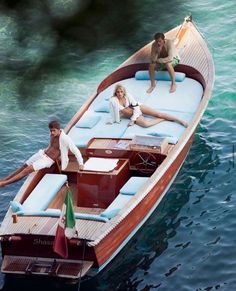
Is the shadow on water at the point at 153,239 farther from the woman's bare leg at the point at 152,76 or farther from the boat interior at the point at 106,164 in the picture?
the woman's bare leg at the point at 152,76

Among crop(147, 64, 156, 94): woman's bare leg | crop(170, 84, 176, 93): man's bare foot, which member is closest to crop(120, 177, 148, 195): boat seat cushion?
crop(170, 84, 176, 93): man's bare foot

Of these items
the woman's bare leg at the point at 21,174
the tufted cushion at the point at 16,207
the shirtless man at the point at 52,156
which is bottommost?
the tufted cushion at the point at 16,207

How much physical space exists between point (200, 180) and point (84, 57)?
28.6 ft

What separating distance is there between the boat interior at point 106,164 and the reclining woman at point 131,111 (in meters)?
0.13

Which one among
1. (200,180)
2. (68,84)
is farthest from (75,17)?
(200,180)

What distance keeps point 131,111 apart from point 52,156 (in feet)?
8.78

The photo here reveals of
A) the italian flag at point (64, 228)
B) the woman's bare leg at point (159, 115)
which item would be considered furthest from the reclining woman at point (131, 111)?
the italian flag at point (64, 228)

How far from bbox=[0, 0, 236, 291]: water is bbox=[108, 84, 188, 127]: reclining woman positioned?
138 centimetres

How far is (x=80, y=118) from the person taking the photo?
1892 cm

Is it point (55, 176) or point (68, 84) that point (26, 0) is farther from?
point (55, 176)

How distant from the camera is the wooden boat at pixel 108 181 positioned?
14.5 metres

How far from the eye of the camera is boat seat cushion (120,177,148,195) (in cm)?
1566

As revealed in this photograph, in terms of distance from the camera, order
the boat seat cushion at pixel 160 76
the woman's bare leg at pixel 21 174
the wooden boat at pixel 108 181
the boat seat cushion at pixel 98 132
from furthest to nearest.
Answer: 1. the boat seat cushion at pixel 160 76
2. the boat seat cushion at pixel 98 132
3. the woman's bare leg at pixel 21 174
4. the wooden boat at pixel 108 181

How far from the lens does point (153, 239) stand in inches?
636
